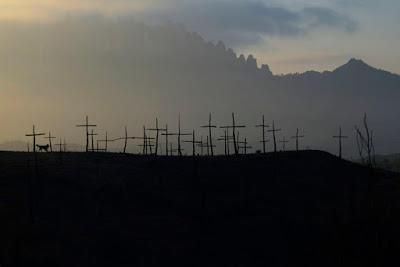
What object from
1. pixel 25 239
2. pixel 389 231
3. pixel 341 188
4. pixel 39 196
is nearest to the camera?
pixel 389 231

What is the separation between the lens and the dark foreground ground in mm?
34562

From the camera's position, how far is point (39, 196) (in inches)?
1560

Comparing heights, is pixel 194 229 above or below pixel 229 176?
below

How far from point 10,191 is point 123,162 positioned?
10638 mm

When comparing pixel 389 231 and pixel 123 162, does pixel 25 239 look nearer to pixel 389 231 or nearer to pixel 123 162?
pixel 123 162

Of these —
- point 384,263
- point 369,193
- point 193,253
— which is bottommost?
point 193,253

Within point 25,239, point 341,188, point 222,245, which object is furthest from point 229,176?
point 25,239

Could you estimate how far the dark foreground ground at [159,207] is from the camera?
34562 mm

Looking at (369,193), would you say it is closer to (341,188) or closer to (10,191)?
(10,191)

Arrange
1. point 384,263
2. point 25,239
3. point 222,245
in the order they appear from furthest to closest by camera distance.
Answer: point 222,245
point 25,239
point 384,263

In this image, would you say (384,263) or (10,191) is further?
(10,191)

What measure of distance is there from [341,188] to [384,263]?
34.7 metres

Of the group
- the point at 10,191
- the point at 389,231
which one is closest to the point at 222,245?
the point at 10,191

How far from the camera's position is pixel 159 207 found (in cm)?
4081
